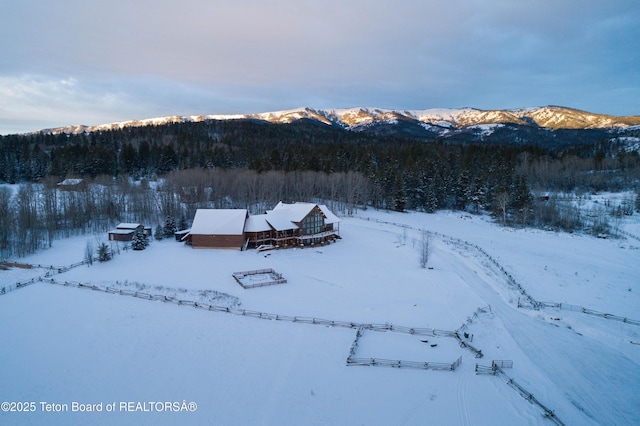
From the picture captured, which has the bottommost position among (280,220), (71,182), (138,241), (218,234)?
(138,241)

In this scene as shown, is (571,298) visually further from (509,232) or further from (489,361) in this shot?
(509,232)

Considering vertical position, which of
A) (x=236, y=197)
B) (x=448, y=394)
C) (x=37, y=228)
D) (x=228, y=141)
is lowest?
(x=448, y=394)

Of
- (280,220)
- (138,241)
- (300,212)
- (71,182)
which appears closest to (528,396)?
(300,212)

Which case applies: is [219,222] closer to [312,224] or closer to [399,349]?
[312,224]

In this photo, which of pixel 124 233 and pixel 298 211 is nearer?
pixel 124 233

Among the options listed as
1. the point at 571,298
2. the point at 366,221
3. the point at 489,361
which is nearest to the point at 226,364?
the point at 489,361

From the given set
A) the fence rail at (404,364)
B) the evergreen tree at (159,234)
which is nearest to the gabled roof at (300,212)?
the evergreen tree at (159,234)

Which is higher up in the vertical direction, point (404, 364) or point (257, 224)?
point (257, 224)
